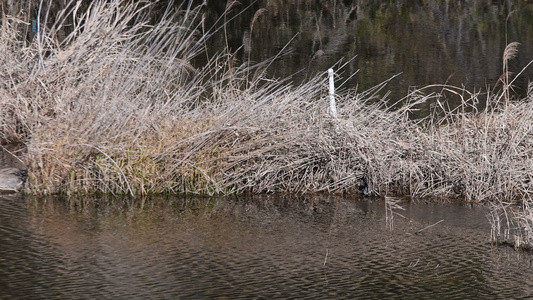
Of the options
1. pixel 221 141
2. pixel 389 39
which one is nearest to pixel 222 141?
pixel 221 141

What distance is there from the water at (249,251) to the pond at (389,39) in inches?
263

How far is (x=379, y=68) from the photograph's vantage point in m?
18.4

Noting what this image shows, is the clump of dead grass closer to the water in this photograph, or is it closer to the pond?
the water

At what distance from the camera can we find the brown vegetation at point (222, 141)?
29.1 feet

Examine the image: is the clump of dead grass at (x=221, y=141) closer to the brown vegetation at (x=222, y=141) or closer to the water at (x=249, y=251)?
the brown vegetation at (x=222, y=141)

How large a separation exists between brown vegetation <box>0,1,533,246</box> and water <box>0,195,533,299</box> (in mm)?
290

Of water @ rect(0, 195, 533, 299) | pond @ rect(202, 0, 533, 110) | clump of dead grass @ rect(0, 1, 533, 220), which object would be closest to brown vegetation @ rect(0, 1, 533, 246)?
clump of dead grass @ rect(0, 1, 533, 220)

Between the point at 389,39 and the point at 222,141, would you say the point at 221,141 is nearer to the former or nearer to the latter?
the point at 222,141

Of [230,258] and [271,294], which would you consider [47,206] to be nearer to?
[230,258]

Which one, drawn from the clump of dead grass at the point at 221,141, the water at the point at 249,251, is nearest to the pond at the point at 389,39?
the clump of dead grass at the point at 221,141

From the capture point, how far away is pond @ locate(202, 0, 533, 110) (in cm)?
1766

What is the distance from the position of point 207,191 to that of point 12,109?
7.54 feet

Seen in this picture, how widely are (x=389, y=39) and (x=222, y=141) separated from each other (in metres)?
13.6

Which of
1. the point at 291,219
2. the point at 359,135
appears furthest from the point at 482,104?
the point at 291,219
